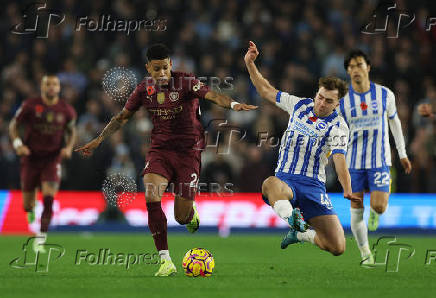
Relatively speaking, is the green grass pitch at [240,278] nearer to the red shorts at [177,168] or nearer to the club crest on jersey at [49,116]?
the red shorts at [177,168]

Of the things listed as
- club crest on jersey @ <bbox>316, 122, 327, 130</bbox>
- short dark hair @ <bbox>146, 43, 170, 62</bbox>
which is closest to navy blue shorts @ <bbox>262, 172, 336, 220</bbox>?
club crest on jersey @ <bbox>316, 122, 327, 130</bbox>

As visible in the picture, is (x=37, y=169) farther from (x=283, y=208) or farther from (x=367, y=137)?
(x=283, y=208)

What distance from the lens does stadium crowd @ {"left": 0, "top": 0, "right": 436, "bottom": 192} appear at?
626 inches

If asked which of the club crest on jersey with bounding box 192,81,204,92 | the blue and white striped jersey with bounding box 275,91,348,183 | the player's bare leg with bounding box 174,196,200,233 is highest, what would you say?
the club crest on jersey with bounding box 192,81,204,92

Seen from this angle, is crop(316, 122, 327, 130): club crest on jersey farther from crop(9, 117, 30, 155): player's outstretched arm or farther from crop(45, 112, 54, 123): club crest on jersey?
crop(45, 112, 54, 123): club crest on jersey

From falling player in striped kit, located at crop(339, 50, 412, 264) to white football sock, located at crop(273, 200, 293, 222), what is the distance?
217 centimetres

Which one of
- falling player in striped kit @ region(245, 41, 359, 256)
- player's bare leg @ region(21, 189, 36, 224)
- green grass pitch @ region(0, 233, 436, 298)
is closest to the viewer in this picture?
green grass pitch @ region(0, 233, 436, 298)

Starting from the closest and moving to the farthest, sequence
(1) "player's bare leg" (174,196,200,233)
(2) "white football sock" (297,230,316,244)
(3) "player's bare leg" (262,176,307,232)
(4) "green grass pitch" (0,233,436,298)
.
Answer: (4) "green grass pitch" (0,233,436,298) < (3) "player's bare leg" (262,176,307,232) < (2) "white football sock" (297,230,316,244) < (1) "player's bare leg" (174,196,200,233)

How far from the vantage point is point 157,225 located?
337 inches

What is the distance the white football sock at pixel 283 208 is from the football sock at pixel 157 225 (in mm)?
1290

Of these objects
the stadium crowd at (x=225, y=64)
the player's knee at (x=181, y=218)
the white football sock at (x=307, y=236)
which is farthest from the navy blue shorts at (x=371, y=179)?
the stadium crowd at (x=225, y=64)

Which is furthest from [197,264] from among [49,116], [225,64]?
[225,64]

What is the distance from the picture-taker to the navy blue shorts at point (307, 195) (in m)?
8.69

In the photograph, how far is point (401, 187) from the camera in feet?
53.0
